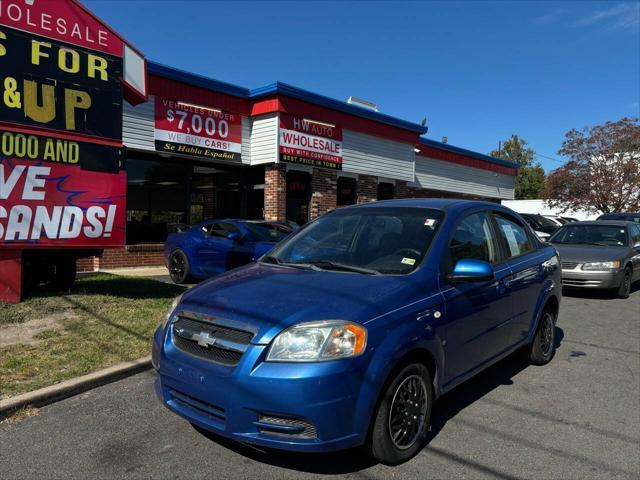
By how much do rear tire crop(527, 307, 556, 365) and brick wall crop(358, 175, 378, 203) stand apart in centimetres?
1186

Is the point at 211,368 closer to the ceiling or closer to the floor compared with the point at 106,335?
closer to the ceiling

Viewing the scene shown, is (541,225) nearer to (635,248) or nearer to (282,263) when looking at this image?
(635,248)

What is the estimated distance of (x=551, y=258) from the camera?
5496 mm

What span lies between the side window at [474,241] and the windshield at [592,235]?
735cm

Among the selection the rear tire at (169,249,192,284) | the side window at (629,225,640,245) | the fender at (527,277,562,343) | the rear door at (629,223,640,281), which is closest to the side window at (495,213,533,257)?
→ the fender at (527,277,562,343)

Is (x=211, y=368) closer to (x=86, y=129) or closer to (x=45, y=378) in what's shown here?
(x=45, y=378)

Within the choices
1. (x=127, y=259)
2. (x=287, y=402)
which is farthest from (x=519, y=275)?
(x=127, y=259)

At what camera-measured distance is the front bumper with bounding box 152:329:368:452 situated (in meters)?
2.73

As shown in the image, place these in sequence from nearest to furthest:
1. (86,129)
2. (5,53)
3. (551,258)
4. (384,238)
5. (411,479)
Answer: (411,479), (384,238), (551,258), (5,53), (86,129)

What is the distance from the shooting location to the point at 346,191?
17000 millimetres

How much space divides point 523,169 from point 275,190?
56.8 meters

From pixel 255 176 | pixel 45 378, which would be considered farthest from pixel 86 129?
pixel 255 176

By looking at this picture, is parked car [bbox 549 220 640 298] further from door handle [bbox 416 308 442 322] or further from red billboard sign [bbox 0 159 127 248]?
red billboard sign [bbox 0 159 127 248]

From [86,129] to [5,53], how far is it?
50.8 inches
